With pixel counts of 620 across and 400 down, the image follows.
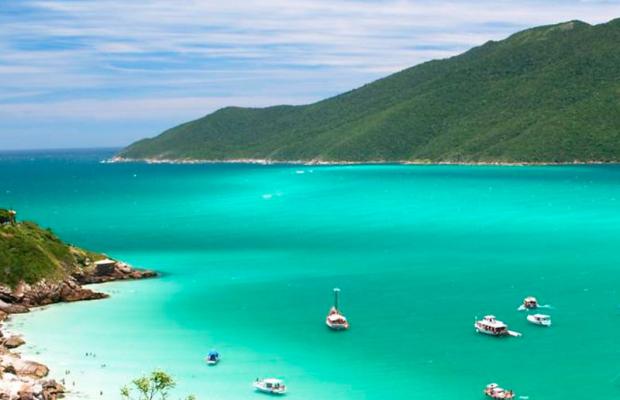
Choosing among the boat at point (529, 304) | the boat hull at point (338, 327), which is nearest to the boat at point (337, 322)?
the boat hull at point (338, 327)

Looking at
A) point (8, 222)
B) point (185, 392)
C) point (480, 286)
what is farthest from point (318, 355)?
point (8, 222)

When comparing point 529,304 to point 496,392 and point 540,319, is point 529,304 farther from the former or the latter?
point 496,392

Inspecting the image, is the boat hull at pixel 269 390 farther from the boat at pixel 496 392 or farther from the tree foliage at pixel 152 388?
the boat at pixel 496 392

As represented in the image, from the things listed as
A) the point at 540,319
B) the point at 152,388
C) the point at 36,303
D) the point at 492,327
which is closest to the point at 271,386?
the point at 152,388

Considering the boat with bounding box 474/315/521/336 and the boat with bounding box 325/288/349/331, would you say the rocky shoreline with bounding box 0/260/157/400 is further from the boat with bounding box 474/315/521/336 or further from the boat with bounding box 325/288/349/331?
the boat with bounding box 474/315/521/336

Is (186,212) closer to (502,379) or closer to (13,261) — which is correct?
(13,261)

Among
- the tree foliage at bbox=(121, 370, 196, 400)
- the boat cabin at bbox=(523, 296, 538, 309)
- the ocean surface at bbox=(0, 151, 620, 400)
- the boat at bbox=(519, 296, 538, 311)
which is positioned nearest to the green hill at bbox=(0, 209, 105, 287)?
the ocean surface at bbox=(0, 151, 620, 400)
